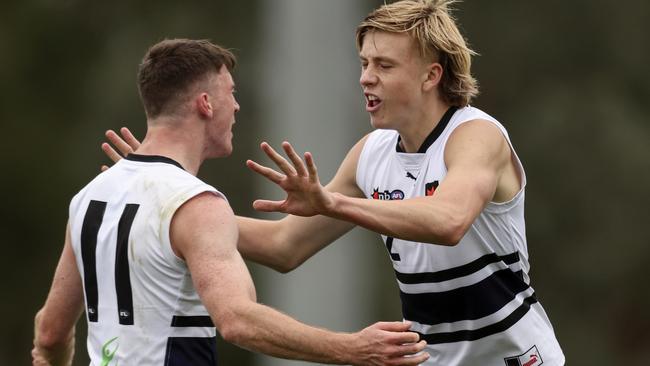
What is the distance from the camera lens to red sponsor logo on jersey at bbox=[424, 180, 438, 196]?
244 inches

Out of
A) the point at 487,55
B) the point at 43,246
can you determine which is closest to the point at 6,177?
the point at 43,246

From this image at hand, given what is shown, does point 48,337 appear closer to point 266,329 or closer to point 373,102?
point 266,329

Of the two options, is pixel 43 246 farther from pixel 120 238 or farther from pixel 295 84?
pixel 120 238

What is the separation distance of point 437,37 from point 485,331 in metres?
1.36

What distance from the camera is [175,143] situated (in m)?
5.67

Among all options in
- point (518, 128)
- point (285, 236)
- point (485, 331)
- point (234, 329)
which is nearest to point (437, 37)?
point (285, 236)

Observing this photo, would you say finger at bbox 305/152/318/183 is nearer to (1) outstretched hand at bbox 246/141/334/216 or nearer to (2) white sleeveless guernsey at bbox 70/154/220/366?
(1) outstretched hand at bbox 246/141/334/216

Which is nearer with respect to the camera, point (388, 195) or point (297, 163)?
point (297, 163)

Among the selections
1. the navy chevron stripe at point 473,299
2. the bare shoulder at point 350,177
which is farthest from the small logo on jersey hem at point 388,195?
the navy chevron stripe at point 473,299

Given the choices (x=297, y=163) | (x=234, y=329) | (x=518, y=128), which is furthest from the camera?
(x=518, y=128)

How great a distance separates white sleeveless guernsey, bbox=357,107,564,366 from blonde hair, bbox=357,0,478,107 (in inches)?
4.0

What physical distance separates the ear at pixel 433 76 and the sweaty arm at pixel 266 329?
1614 millimetres

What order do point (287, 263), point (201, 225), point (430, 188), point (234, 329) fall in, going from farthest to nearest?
point (287, 263)
point (430, 188)
point (201, 225)
point (234, 329)

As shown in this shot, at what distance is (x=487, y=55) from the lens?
63.5 ft
